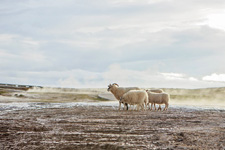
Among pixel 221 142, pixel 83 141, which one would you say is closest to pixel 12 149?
pixel 83 141

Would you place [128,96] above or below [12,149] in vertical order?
above

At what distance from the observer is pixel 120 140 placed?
10531 millimetres

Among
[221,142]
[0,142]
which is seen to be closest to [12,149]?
[0,142]

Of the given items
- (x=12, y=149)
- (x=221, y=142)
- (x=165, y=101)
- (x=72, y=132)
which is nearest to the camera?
(x=12, y=149)

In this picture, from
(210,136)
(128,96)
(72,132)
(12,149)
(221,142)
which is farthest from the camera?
(128,96)

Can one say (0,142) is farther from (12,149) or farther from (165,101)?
(165,101)

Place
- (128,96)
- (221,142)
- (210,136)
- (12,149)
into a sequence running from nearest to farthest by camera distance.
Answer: (12,149)
(221,142)
(210,136)
(128,96)

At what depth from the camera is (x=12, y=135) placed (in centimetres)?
1190

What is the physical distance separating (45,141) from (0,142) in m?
1.55

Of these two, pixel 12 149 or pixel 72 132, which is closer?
pixel 12 149

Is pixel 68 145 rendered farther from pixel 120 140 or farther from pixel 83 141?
pixel 120 140

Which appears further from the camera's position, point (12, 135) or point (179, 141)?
point (12, 135)

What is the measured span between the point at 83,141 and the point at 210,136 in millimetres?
4865

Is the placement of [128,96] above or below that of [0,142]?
above
